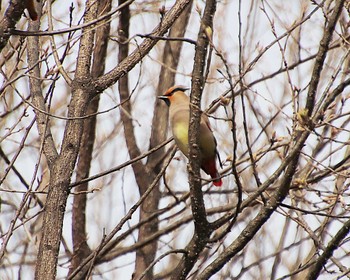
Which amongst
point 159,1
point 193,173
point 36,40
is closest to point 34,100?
point 36,40

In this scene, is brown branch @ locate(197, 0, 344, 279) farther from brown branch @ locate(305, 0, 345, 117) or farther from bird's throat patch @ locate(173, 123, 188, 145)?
bird's throat patch @ locate(173, 123, 188, 145)

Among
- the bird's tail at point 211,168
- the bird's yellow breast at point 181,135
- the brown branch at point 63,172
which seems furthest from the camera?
the bird's tail at point 211,168

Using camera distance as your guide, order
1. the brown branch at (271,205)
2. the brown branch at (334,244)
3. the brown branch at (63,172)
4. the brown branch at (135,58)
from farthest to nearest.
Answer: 1. the brown branch at (135,58)
2. the brown branch at (63,172)
3. the brown branch at (334,244)
4. the brown branch at (271,205)

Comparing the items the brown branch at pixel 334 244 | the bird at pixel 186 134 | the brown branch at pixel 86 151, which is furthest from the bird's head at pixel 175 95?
the brown branch at pixel 334 244

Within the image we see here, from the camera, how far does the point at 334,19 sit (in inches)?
106

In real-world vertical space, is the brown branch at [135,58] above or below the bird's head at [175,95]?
below

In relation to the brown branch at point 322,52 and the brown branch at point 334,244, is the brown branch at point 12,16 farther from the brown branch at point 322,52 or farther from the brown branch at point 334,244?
the brown branch at point 334,244

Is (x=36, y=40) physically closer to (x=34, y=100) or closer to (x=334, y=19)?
(x=34, y=100)

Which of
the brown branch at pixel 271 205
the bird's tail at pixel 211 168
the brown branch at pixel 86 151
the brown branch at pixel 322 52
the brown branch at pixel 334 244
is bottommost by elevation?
the brown branch at pixel 334 244

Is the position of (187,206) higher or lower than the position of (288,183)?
higher

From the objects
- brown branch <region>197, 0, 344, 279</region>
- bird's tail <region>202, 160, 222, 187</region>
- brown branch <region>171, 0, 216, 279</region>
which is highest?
bird's tail <region>202, 160, 222, 187</region>

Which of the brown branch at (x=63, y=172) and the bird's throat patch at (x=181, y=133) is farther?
the bird's throat patch at (x=181, y=133)

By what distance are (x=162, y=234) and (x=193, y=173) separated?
258 centimetres

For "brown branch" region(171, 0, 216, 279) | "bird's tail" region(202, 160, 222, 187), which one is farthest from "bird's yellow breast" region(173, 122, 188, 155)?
"brown branch" region(171, 0, 216, 279)
